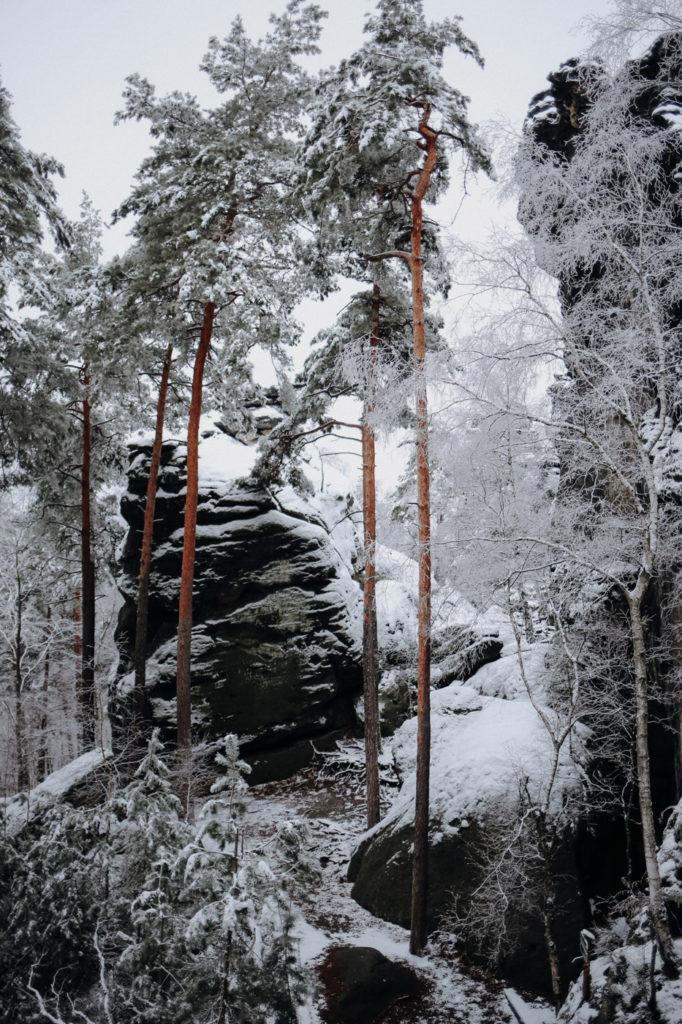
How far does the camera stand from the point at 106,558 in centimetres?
1642

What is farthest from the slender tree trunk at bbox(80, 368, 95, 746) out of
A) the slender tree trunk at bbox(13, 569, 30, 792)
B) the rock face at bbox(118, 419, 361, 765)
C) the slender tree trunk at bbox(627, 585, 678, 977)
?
the slender tree trunk at bbox(627, 585, 678, 977)

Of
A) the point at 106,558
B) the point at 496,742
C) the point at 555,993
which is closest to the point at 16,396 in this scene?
the point at 106,558

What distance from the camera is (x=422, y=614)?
7.72 meters

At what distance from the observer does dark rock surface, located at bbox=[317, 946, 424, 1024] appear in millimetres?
6488

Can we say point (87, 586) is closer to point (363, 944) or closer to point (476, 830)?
point (363, 944)

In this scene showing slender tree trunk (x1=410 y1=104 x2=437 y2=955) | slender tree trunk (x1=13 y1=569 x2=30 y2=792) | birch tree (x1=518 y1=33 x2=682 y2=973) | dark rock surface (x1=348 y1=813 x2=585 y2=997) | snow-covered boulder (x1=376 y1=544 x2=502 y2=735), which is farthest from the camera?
snow-covered boulder (x1=376 y1=544 x2=502 y2=735)

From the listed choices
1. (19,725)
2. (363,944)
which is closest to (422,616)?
(363,944)

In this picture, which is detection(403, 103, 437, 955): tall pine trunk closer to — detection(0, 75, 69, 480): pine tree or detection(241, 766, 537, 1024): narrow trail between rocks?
detection(241, 766, 537, 1024): narrow trail between rocks

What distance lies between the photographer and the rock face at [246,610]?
14.4 metres

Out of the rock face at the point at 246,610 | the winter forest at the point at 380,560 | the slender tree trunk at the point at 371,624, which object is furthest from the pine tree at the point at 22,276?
the slender tree trunk at the point at 371,624

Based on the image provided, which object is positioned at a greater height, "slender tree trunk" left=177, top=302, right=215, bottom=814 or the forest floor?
"slender tree trunk" left=177, top=302, right=215, bottom=814

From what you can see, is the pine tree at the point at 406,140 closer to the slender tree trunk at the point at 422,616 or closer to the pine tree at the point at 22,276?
the slender tree trunk at the point at 422,616

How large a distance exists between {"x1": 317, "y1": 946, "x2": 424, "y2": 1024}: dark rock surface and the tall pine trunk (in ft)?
1.88

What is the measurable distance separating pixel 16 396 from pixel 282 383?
5.00 m
